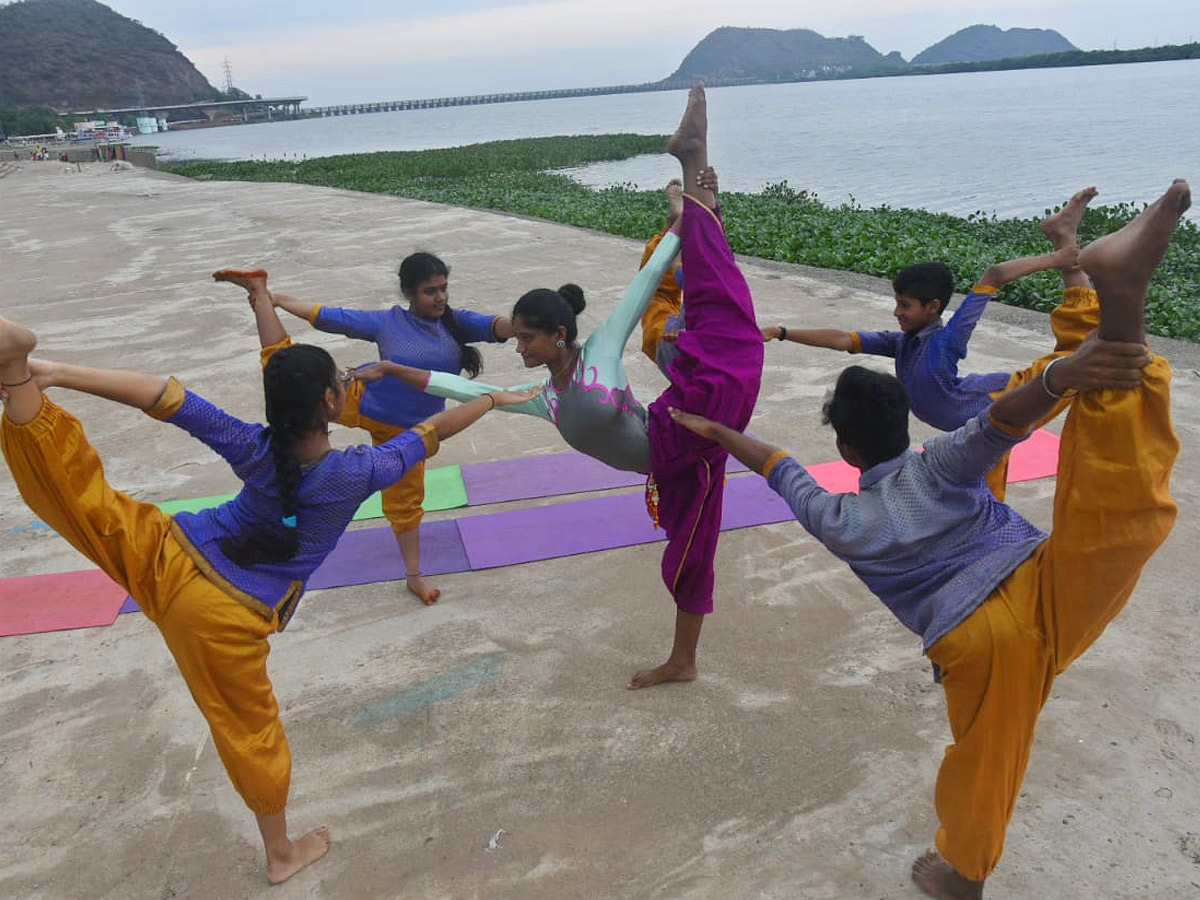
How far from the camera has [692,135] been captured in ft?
10.0

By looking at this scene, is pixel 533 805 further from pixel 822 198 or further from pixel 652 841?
pixel 822 198

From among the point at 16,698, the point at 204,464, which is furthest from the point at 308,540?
the point at 204,464

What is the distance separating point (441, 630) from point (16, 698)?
1700 mm

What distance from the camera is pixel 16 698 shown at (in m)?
3.56

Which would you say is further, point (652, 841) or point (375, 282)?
point (375, 282)

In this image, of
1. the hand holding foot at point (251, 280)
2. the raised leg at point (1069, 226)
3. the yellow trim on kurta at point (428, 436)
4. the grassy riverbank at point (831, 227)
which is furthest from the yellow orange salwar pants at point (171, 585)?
the grassy riverbank at point (831, 227)

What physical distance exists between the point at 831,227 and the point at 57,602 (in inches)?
498

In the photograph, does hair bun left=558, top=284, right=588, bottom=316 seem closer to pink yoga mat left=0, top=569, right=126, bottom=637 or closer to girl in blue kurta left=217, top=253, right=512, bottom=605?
girl in blue kurta left=217, top=253, right=512, bottom=605

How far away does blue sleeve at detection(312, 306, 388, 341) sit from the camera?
12.8 ft

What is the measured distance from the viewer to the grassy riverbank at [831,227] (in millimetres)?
9750

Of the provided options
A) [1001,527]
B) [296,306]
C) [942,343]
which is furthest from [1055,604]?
[296,306]

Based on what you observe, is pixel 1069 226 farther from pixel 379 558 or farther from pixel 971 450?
pixel 379 558

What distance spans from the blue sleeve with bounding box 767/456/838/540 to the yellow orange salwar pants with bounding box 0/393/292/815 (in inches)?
57.9

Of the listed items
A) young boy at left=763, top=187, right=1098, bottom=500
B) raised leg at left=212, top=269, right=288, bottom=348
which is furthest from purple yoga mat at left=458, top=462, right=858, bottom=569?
raised leg at left=212, top=269, right=288, bottom=348
